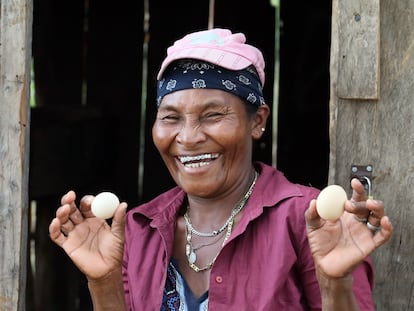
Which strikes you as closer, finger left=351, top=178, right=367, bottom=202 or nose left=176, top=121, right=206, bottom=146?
finger left=351, top=178, right=367, bottom=202

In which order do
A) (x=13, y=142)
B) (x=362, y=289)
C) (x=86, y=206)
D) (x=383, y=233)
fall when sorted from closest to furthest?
(x=383, y=233)
(x=362, y=289)
(x=86, y=206)
(x=13, y=142)

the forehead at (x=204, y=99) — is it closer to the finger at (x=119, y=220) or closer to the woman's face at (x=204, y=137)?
the woman's face at (x=204, y=137)

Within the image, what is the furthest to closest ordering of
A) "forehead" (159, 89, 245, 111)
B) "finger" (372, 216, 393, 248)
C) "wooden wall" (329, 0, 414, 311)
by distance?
"wooden wall" (329, 0, 414, 311), "forehead" (159, 89, 245, 111), "finger" (372, 216, 393, 248)

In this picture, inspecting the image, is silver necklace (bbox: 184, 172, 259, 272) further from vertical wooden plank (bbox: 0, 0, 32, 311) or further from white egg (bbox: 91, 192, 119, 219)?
vertical wooden plank (bbox: 0, 0, 32, 311)

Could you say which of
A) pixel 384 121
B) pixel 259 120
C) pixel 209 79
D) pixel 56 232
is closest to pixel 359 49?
pixel 384 121

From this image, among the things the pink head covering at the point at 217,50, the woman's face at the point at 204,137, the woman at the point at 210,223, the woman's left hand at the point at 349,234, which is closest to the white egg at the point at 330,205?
the woman's left hand at the point at 349,234

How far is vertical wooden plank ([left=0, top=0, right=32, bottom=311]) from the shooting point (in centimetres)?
243

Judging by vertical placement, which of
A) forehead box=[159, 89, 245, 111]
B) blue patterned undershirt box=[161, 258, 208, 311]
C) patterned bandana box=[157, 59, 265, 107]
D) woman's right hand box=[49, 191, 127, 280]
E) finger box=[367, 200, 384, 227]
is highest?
patterned bandana box=[157, 59, 265, 107]

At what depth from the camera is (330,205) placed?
179 cm

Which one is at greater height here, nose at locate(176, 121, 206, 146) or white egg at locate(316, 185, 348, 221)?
nose at locate(176, 121, 206, 146)

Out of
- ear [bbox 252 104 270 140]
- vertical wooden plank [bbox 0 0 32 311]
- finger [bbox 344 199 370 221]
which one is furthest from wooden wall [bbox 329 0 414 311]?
vertical wooden plank [bbox 0 0 32 311]

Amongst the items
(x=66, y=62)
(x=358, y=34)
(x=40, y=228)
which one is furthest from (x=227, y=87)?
(x=66, y=62)

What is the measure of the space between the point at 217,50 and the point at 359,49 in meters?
0.44

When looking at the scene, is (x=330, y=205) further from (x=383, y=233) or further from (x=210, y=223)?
(x=210, y=223)
